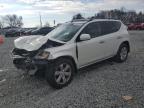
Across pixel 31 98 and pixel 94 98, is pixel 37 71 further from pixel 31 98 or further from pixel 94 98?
pixel 94 98

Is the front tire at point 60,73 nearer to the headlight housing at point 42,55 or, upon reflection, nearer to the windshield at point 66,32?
the headlight housing at point 42,55

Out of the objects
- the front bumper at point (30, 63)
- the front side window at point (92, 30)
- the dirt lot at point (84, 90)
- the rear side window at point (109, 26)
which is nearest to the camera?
the dirt lot at point (84, 90)

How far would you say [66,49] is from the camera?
6395 mm

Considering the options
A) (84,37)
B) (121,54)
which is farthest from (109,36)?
(84,37)

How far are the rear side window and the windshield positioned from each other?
3.42 feet

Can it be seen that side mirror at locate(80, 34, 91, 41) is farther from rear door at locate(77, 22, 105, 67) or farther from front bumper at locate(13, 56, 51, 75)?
front bumper at locate(13, 56, 51, 75)

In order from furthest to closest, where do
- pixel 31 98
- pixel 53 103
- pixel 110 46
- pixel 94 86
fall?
pixel 110 46 < pixel 94 86 < pixel 31 98 < pixel 53 103

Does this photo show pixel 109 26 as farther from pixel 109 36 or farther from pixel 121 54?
pixel 121 54

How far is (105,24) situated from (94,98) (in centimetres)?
352

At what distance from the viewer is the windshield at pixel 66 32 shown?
6.89m

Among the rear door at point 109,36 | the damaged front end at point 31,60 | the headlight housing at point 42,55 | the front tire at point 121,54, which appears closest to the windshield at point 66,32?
the damaged front end at point 31,60

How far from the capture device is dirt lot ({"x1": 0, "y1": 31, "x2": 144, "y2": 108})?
518cm

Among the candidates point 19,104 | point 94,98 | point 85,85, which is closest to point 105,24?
point 85,85

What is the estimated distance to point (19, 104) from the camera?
5.40 meters
